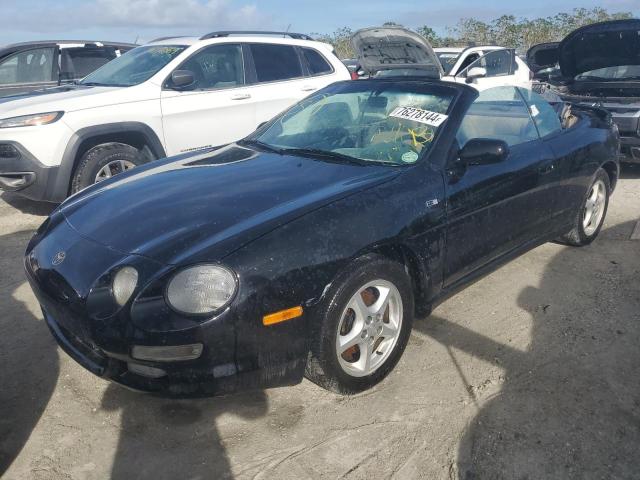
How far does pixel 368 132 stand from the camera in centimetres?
346

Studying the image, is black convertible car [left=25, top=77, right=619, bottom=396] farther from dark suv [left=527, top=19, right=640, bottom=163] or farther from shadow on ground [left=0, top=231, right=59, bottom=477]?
dark suv [left=527, top=19, right=640, bottom=163]

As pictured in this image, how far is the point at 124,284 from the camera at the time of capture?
2.28 metres

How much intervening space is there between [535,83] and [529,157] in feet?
27.5

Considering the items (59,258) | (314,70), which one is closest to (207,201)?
(59,258)

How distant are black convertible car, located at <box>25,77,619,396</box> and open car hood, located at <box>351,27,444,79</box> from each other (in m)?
0.54

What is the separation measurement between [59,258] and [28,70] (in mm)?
6669

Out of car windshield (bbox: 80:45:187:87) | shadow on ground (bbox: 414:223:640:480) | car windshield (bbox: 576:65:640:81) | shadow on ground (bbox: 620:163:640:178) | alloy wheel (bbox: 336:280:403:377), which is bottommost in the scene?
shadow on ground (bbox: 620:163:640:178)

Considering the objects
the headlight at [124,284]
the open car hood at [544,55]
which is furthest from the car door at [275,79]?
the headlight at [124,284]

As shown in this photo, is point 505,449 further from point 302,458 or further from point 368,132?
point 368,132

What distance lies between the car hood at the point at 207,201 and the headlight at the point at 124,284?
11 cm

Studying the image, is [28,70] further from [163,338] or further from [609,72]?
[609,72]

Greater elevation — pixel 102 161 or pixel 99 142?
pixel 99 142

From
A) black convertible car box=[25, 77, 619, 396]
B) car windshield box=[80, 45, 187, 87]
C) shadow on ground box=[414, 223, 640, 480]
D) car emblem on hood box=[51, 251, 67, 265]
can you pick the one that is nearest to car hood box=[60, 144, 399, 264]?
black convertible car box=[25, 77, 619, 396]

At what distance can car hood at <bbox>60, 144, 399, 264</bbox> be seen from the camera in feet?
7.88
